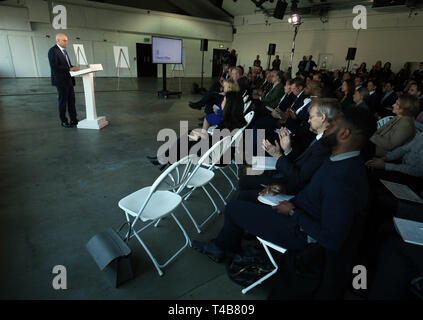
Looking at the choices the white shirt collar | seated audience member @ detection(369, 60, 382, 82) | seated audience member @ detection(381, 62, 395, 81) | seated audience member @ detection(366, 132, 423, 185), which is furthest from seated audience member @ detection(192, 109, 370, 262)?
seated audience member @ detection(381, 62, 395, 81)

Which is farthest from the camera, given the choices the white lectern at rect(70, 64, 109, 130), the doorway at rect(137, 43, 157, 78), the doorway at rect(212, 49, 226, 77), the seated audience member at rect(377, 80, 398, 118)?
the doorway at rect(212, 49, 226, 77)

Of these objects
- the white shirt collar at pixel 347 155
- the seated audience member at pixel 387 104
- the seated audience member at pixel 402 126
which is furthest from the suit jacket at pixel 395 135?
the seated audience member at pixel 387 104

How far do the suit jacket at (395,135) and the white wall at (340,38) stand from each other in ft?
35.1

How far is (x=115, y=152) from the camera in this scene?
417 centimetres

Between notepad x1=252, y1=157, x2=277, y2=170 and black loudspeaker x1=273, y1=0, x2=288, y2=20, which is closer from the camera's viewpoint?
notepad x1=252, y1=157, x2=277, y2=170

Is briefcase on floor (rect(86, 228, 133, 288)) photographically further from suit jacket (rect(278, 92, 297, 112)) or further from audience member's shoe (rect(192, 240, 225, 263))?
→ suit jacket (rect(278, 92, 297, 112))

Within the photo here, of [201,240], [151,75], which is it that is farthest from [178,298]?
[151,75]

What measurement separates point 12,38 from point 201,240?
47.6 ft

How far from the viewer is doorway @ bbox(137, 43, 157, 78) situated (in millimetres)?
15387

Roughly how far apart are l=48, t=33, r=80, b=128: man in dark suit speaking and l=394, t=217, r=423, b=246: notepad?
549 cm

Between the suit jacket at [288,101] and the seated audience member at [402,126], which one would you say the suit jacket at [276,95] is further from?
the seated audience member at [402,126]

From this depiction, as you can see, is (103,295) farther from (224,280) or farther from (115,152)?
(115,152)

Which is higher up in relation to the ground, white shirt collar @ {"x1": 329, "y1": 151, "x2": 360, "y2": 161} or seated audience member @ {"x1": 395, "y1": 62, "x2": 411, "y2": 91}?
seated audience member @ {"x1": 395, "y1": 62, "x2": 411, "y2": 91}

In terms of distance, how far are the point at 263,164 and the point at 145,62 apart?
15351 mm
